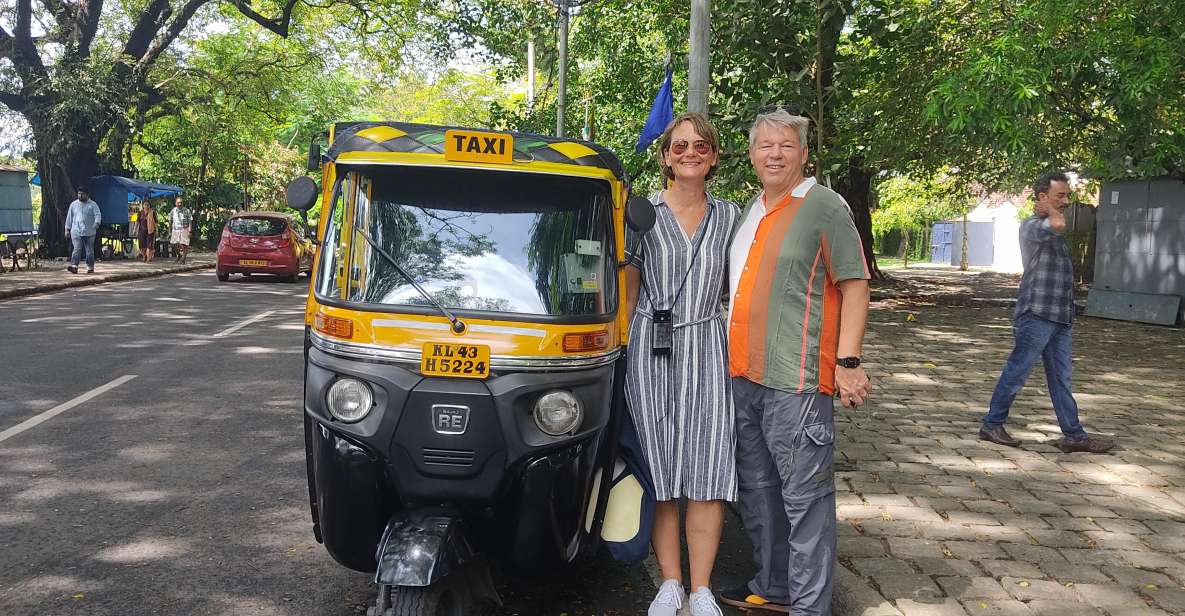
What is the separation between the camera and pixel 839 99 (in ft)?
30.8

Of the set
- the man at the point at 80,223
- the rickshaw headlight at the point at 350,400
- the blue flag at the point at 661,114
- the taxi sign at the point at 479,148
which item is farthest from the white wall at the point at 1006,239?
the rickshaw headlight at the point at 350,400

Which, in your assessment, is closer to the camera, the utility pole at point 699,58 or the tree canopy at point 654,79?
the utility pole at point 699,58

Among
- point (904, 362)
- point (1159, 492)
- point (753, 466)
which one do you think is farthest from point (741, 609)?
point (904, 362)

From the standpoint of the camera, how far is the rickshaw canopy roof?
12.8 feet

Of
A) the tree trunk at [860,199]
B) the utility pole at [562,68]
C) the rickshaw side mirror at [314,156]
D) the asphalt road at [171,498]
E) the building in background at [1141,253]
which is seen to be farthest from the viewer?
the utility pole at [562,68]

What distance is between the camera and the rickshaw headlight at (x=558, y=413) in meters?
3.69

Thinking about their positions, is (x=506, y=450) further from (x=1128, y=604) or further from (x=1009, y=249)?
(x=1009, y=249)

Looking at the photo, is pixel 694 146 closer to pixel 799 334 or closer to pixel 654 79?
pixel 799 334

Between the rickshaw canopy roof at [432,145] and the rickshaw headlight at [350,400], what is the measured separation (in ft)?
2.85

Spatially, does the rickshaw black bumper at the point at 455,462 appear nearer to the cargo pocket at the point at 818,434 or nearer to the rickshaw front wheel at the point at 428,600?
the rickshaw front wheel at the point at 428,600

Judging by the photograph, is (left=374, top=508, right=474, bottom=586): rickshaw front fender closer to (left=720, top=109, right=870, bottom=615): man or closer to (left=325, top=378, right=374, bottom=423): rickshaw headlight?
(left=325, top=378, right=374, bottom=423): rickshaw headlight

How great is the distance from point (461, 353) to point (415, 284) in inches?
14.5

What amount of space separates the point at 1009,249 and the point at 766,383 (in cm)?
4021

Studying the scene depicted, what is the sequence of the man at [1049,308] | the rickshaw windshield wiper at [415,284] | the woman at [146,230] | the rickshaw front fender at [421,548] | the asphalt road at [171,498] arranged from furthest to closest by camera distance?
the woman at [146,230] < the man at [1049,308] < the asphalt road at [171,498] < the rickshaw windshield wiper at [415,284] < the rickshaw front fender at [421,548]
